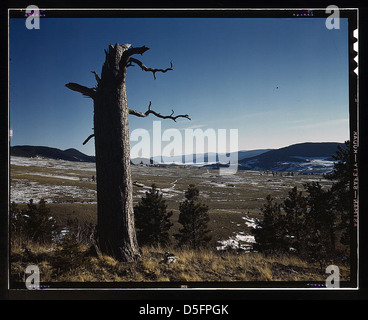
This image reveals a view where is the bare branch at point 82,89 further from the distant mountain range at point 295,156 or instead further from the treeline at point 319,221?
the treeline at point 319,221

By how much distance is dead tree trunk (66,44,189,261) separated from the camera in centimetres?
323

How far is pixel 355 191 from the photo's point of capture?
295 centimetres

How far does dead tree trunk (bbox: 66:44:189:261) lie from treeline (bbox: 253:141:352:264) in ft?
12.2

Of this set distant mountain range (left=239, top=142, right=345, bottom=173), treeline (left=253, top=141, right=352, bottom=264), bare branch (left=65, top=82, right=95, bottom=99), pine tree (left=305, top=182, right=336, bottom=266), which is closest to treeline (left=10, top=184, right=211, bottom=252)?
bare branch (left=65, top=82, right=95, bottom=99)

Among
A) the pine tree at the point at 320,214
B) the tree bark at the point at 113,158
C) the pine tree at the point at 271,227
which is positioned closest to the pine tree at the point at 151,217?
the pine tree at the point at 271,227

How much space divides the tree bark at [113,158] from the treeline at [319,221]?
3.69 meters

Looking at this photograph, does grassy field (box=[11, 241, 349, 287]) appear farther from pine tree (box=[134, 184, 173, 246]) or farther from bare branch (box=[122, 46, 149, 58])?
pine tree (box=[134, 184, 173, 246])

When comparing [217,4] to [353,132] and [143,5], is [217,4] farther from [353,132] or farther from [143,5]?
[353,132]

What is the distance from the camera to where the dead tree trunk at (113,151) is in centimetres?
323

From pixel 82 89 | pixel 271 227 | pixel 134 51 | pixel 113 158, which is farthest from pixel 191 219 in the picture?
pixel 134 51

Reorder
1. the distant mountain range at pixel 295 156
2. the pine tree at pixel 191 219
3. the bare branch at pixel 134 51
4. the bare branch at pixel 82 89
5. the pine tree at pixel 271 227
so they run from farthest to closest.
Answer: the pine tree at pixel 191 219 → the pine tree at pixel 271 227 → the distant mountain range at pixel 295 156 → the bare branch at pixel 82 89 → the bare branch at pixel 134 51

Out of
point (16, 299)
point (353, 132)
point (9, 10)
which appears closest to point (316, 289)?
point (353, 132)

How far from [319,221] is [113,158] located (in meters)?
7.00

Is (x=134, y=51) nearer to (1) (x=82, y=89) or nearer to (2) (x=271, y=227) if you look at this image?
(1) (x=82, y=89)
